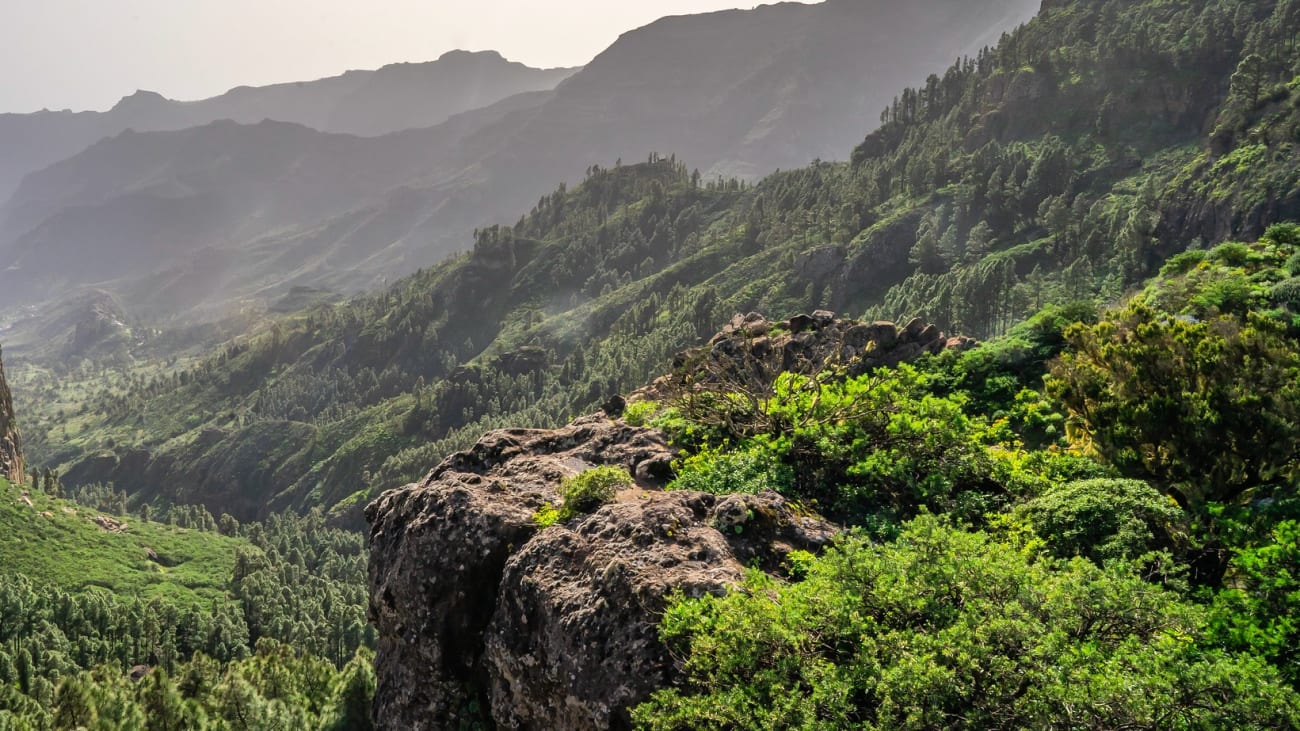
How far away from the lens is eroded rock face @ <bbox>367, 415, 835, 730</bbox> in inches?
626

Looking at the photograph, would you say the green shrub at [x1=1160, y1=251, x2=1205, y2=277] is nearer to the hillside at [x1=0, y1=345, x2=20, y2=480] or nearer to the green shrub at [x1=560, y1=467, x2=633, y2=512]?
the green shrub at [x1=560, y1=467, x2=633, y2=512]

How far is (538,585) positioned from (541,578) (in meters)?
0.23

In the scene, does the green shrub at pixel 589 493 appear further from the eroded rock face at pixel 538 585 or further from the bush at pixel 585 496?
the eroded rock face at pixel 538 585

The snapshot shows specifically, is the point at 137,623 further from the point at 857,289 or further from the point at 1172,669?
the point at 857,289

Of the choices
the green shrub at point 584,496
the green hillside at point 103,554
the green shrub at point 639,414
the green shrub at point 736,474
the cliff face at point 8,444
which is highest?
the green shrub at point 584,496

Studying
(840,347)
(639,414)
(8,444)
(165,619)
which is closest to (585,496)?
(639,414)

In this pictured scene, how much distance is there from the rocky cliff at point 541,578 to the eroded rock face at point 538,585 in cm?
4

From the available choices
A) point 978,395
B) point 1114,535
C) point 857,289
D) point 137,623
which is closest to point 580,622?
point 1114,535

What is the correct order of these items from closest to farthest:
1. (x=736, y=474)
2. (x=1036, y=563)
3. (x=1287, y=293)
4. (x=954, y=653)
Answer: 1. (x=954, y=653)
2. (x=1036, y=563)
3. (x=736, y=474)
4. (x=1287, y=293)

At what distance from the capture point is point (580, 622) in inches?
650

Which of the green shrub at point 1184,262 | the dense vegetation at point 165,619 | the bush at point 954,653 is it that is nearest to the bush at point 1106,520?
the bush at point 954,653

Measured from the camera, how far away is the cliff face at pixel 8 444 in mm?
176500

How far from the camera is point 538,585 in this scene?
18531mm

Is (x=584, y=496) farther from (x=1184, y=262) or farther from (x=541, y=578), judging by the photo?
(x=1184, y=262)
